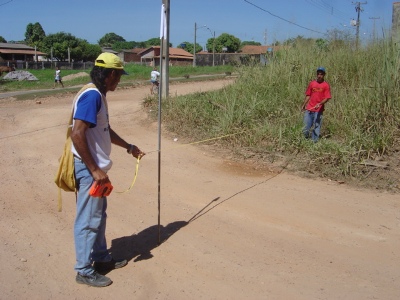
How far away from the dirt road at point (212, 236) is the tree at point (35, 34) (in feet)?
246

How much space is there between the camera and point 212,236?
4414 mm

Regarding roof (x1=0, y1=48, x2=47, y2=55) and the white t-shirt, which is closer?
the white t-shirt

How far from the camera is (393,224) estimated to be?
4840 millimetres

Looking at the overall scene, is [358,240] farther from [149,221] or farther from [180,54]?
[180,54]

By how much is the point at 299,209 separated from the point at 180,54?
262 feet

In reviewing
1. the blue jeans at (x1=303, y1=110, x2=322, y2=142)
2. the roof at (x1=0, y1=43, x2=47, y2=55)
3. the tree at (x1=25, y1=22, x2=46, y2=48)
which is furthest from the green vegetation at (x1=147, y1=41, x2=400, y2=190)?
the tree at (x1=25, y1=22, x2=46, y2=48)

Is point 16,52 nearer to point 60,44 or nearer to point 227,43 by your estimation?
point 60,44

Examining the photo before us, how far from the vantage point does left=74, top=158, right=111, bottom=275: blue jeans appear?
3.38 meters

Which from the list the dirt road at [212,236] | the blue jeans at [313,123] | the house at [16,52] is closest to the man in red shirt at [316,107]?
the blue jeans at [313,123]

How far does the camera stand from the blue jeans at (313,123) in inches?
318

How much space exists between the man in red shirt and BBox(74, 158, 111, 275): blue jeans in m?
5.47

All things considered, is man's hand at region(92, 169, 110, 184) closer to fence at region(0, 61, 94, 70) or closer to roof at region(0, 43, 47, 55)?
fence at region(0, 61, 94, 70)

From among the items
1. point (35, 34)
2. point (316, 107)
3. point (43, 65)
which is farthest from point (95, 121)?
point (35, 34)

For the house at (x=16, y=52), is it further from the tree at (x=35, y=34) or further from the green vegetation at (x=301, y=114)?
the green vegetation at (x=301, y=114)
